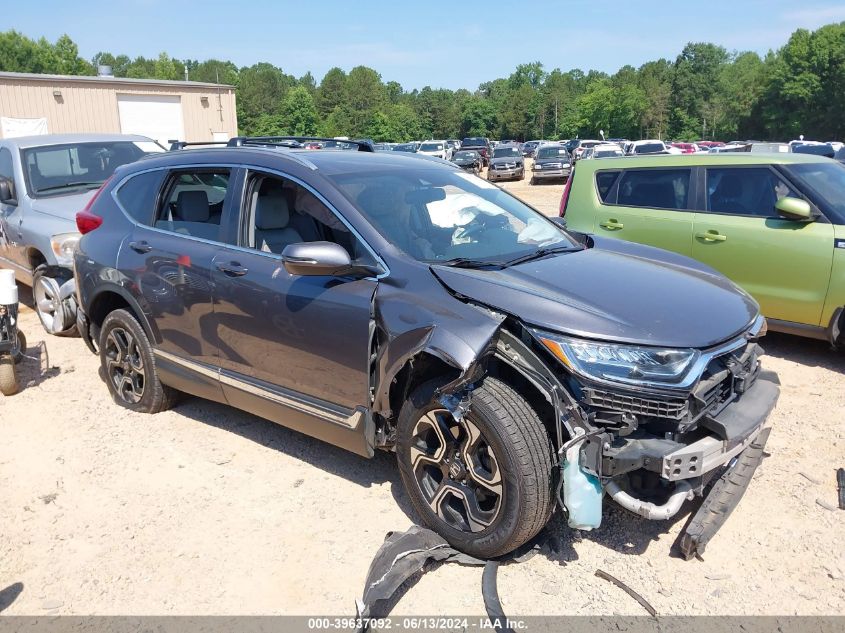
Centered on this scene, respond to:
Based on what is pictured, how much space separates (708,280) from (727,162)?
3.10 m

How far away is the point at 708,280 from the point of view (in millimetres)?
3844

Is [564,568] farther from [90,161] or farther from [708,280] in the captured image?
[90,161]

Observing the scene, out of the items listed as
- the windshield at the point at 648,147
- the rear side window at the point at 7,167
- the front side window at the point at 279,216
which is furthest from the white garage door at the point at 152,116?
the front side window at the point at 279,216

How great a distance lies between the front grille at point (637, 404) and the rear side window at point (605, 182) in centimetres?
459

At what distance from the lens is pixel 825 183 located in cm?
602

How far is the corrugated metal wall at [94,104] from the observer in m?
25.5

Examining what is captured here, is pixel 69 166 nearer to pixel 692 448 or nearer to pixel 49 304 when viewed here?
pixel 49 304

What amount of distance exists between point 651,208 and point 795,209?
1.39 m

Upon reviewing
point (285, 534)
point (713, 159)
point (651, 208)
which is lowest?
point (285, 534)

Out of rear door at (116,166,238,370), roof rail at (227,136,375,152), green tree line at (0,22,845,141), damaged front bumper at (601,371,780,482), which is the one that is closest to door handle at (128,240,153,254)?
rear door at (116,166,238,370)

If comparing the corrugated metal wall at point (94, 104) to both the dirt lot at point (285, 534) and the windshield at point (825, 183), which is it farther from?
the windshield at point (825, 183)

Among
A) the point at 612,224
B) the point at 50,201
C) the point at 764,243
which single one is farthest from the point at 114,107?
the point at 764,243

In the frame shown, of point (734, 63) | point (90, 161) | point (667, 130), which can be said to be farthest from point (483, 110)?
point (90, 161)

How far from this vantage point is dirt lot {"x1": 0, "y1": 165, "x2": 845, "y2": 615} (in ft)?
10.0
